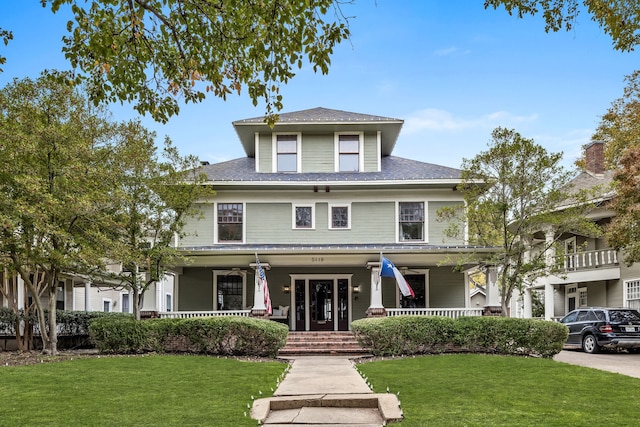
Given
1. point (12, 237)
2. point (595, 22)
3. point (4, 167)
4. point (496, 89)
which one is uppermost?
point (496, 89)

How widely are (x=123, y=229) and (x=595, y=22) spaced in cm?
1286

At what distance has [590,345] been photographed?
64.1 ft

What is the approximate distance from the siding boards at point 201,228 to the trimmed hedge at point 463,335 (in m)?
7.81

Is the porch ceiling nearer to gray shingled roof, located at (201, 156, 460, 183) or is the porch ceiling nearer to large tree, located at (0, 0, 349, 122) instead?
gray shingled roof, located at (201, 156, 460, 183)

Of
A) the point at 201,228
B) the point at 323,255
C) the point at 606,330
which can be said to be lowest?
the point at 606,330

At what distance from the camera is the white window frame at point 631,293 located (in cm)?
2362

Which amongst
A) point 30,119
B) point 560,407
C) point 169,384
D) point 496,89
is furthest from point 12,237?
point 496,89

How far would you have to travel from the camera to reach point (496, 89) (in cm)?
1698

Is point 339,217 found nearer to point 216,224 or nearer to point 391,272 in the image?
point 391,272

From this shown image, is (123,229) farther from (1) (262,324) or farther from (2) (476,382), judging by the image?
(2) (476,382)

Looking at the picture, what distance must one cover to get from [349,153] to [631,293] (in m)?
12.6

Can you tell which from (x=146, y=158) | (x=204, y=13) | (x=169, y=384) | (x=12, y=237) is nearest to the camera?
(x=204, y=13)

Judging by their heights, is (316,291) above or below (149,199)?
below

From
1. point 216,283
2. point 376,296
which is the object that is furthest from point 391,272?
point 216,283
